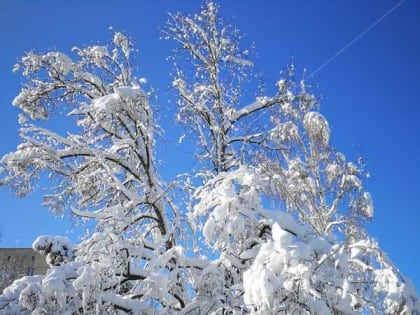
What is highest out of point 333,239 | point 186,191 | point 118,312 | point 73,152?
point 73,152

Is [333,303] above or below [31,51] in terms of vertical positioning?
below

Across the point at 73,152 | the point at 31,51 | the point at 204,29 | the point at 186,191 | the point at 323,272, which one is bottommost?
the point at 323,272

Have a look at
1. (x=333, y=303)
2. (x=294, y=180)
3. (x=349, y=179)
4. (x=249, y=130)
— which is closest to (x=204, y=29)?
(x=249, y=130)

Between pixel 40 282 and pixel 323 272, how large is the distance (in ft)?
10.2

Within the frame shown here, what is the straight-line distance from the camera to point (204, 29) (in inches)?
399

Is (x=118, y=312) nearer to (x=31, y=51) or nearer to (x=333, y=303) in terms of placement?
(x=333, y=303)

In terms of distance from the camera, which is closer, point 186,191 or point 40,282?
point 40,282

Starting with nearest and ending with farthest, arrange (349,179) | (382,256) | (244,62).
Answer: (382,256) < (244,62) < (349,179)

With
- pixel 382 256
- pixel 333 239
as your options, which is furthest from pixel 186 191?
pixel 382 256

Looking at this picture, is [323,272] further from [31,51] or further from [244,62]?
[31,51]

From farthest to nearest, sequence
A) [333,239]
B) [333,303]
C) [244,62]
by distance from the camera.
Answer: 1. [244,62]
2. [333,239]
3. [333,303]

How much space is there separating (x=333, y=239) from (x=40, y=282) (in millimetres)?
3308

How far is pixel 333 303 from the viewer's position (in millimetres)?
4055

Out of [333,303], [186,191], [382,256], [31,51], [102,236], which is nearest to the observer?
[333,303]
